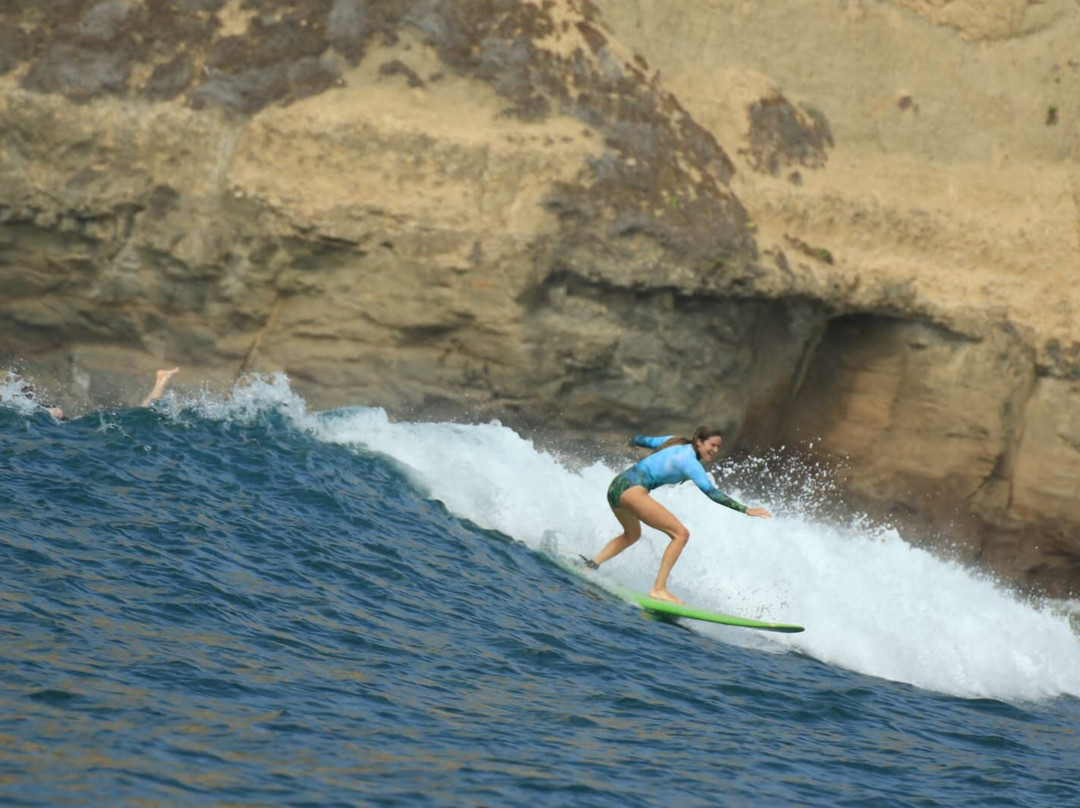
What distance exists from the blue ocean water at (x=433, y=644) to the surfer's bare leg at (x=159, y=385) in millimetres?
387

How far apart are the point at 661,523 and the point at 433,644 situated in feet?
10.6

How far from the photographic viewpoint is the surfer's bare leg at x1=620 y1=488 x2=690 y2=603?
11836mm

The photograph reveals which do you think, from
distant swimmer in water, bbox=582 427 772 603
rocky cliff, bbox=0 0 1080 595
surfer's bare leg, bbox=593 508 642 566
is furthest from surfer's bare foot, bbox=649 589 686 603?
rocky cliff, bbox=0 0 1080 595

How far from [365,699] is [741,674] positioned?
3.34 metres

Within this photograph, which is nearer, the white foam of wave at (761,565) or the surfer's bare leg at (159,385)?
the white foam of wave at (761,565)

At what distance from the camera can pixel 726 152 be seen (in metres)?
16.5

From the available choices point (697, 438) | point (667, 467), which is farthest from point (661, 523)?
point (697, 438)

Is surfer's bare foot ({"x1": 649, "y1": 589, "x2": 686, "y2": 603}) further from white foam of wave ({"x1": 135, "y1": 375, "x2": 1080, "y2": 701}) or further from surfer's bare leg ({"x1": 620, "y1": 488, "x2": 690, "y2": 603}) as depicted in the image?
white foam of wave ({"x1": 135, "y1": 375, "x2": 1080, "y2": 701})

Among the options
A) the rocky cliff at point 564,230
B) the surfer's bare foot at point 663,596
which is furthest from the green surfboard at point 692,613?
the rocky cliff at point 564,230

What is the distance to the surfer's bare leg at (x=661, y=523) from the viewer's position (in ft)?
38.8

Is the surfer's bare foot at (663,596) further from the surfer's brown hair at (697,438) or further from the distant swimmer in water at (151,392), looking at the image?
the distant swimmer in water at (151,392)

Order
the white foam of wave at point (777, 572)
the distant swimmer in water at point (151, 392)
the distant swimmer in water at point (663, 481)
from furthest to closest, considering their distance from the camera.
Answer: the distant swimmer in water at point (151, 392)
the white foam of wave at point (777, 572)
the distant swimmer in water at point (663, 481)

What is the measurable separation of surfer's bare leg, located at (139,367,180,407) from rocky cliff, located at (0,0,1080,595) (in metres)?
0.42

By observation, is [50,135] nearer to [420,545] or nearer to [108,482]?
[108,482]
